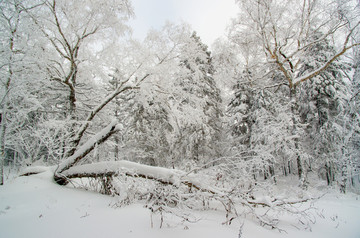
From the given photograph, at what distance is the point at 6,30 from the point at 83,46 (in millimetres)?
3404

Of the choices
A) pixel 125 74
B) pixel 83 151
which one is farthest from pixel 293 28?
pixel 83 151

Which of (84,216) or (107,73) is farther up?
(107,73)

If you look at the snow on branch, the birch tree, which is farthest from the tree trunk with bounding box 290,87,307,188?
the snow on branch

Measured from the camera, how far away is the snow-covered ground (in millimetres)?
2449

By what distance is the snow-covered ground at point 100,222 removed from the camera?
2449 millimetres

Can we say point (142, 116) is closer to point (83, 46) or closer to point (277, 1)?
point (83, 46)

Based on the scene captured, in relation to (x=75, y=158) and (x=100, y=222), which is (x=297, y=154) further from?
(x=75, y=158)

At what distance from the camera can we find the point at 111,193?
15.1 feet

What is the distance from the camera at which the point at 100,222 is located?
271 cm

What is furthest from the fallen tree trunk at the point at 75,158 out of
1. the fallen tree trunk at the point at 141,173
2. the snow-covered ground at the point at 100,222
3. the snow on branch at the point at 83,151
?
the snow-covered ground at the point at 100,222

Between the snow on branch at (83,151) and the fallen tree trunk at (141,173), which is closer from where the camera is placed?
the fallen tree trunk at (141,173)

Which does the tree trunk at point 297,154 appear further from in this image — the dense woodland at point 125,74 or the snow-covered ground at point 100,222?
the snow-covered ground at point 100,222

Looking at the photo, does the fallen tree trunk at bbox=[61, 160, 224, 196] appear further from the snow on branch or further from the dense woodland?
the snow on branch

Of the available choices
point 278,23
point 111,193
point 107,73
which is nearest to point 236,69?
point 278,23
